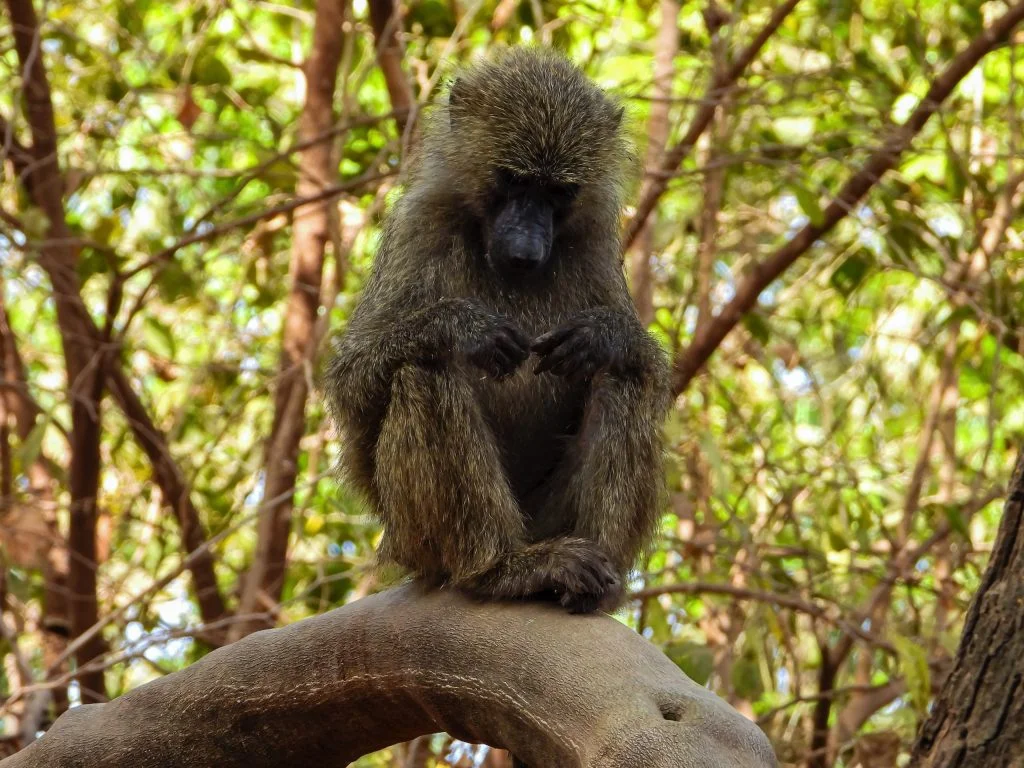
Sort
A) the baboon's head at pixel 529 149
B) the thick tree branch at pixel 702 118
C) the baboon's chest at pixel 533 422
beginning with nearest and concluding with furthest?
the baboon's head at pixel 529 149 < the baboon's chest at pixel 533 422 < the thick tree branch at pixel 702 118

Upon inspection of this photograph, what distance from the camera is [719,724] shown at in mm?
2611

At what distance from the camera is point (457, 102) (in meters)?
4.52

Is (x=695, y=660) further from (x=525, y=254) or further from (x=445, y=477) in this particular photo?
(x=525, y=254)

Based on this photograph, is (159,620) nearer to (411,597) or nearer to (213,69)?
(213,69)

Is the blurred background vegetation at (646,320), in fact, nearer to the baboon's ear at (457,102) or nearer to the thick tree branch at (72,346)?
the thick tree branch at (72,346)

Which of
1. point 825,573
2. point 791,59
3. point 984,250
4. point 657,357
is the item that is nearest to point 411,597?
point 657,357

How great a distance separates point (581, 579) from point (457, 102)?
72.6 inches

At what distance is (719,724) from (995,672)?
1.61 metres

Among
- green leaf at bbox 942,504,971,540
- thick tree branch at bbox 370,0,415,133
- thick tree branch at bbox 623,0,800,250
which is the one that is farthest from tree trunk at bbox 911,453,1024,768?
thick tree branch at bbox 370,0,415,133

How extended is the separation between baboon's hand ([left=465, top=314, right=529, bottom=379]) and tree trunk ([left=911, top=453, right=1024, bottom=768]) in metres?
1.56

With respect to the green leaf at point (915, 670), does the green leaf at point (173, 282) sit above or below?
above

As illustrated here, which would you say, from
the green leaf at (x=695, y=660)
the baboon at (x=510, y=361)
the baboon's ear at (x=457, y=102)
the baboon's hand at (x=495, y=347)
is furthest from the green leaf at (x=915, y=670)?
the baboon's ear at (x=457, y=102)

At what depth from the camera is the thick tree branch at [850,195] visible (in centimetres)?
611

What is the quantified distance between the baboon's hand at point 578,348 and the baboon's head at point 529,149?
26 centimetres
